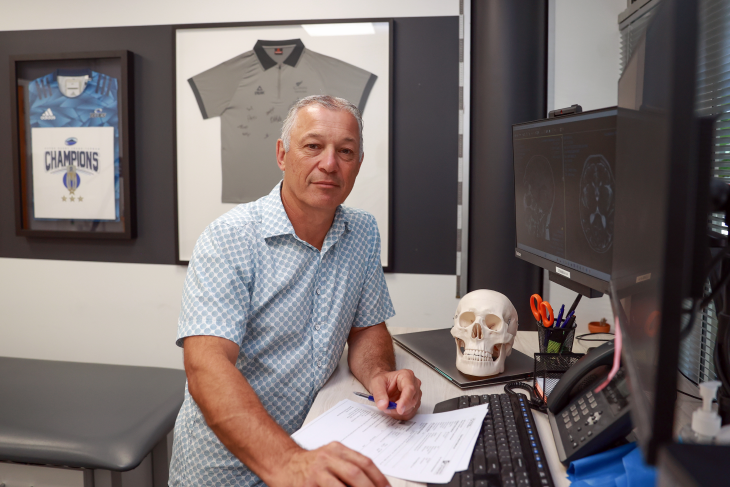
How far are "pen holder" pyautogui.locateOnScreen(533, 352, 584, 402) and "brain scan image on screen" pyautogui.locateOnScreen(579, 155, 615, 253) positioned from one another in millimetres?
250

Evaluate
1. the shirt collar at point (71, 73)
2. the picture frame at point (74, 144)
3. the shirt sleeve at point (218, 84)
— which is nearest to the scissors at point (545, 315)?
the shirt sleeve at point (218, 84)

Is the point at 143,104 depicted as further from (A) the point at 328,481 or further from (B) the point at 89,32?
(A) the point at 328,481

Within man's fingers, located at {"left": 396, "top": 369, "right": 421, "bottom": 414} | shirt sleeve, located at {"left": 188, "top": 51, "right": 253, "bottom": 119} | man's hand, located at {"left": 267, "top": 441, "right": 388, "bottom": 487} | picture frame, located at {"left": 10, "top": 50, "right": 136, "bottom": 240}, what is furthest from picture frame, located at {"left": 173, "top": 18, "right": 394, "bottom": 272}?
man's hand, located at {"left": 267, "top": 441, "right": 388, "bottom": 487}

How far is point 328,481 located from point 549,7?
7.19 feet

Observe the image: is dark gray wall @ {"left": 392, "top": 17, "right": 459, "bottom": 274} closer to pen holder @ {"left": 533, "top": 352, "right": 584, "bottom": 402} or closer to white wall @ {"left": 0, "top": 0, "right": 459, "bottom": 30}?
white wall @ {"left": 0, "top": 0, "right": 459, "bottom": 30}

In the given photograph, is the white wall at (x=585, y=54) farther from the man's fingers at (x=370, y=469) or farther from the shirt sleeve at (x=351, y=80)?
the man's fingers at (x=370, y=469)

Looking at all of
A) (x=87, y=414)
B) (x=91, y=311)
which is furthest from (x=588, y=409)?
(x=91, y=311)

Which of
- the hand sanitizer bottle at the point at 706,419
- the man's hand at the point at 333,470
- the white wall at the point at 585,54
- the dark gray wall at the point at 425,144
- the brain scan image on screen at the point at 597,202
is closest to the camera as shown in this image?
the hand sanitizer bottle at the point at 706,419

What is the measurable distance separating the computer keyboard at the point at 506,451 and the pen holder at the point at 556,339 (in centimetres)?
27

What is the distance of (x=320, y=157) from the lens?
50.8 inches

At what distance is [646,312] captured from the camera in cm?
43

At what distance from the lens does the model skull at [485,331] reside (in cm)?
115

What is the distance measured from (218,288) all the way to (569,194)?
2.83ft

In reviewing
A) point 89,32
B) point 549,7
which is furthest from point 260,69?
point 549,7
